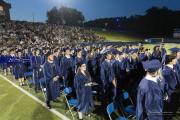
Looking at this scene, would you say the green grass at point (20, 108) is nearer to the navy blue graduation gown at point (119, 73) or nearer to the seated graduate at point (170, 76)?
the navy blue graduation gown at point (119, 73)

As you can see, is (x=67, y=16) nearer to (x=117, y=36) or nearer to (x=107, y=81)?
(x=117, y=36)

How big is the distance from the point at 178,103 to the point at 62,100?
488cm

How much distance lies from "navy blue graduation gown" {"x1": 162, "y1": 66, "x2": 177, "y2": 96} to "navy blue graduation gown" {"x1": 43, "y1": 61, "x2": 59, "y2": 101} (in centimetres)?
417

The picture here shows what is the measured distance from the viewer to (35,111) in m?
11.6

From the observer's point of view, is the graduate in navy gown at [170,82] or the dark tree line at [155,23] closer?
the graduate in navy gown at [170,82]

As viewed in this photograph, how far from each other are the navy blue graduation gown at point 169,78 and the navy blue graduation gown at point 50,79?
417cm

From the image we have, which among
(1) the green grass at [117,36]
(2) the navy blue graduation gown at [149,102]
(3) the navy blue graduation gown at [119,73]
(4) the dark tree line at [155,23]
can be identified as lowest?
(1) the green grass at [117,36]

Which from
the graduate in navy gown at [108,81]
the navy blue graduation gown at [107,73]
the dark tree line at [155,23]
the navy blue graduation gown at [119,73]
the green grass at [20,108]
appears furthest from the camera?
the dark tree line at [155,23]

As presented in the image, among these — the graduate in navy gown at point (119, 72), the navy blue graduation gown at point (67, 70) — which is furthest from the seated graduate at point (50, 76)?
the graduate in navy gown at point (119, 72)

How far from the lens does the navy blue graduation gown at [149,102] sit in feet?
19.2

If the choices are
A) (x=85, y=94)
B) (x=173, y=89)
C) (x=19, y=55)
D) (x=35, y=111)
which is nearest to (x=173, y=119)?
(x=173, y=89)

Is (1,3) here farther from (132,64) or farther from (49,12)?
(132,64)

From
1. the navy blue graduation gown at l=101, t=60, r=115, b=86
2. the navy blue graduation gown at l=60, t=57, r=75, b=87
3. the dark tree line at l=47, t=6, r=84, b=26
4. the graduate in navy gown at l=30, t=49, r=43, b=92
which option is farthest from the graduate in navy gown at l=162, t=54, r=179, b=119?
the dark tree line at l=47, t=6, r=84, b=26

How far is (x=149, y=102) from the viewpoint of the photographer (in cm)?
587
